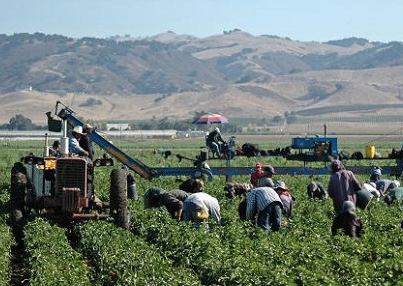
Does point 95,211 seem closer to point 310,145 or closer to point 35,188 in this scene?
point 35,188

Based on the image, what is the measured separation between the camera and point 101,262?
14891 millimetres

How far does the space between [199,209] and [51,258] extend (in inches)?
144

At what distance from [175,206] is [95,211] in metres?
1.94

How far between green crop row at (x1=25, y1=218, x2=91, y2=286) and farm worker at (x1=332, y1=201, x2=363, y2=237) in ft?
13.0

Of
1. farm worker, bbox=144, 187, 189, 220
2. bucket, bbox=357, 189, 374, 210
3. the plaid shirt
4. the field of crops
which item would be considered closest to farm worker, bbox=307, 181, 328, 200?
the field of crops

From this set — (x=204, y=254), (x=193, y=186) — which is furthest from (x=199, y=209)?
(x=204, y=254)

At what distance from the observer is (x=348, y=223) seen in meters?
16.6

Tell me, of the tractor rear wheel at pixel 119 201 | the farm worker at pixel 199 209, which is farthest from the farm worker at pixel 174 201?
the farm worker at pixel 199 209

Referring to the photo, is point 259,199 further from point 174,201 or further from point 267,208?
point 174,201

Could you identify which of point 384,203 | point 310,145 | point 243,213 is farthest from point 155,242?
point 310,145

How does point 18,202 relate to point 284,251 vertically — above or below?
above

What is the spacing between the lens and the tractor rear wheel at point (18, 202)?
778 inches

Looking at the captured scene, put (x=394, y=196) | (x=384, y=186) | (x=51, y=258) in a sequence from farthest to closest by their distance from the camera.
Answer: (x=384, y=186) < (x=394, y=196) < (x=51, y=258)

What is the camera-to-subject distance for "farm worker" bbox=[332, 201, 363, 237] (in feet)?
54.3
